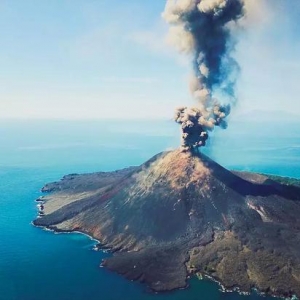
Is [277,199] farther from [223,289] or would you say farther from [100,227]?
[100,227]

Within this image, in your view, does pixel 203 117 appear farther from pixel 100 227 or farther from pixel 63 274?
pixel 63 274

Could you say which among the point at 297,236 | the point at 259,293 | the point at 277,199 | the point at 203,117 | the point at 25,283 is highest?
the point at 203,117

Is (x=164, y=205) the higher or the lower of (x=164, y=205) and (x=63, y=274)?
the higher

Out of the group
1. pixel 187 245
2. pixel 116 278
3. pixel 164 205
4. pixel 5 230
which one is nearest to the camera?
pixel 116 278

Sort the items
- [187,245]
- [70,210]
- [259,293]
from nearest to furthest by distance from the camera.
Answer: [259,293] → [187,245] → [70,210]

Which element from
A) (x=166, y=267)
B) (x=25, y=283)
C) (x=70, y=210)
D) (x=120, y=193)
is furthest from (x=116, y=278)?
(x=70, y=210)

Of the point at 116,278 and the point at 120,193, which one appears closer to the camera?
the point at 116,278

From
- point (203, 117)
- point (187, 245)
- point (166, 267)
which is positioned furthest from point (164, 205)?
point (203, 117)
